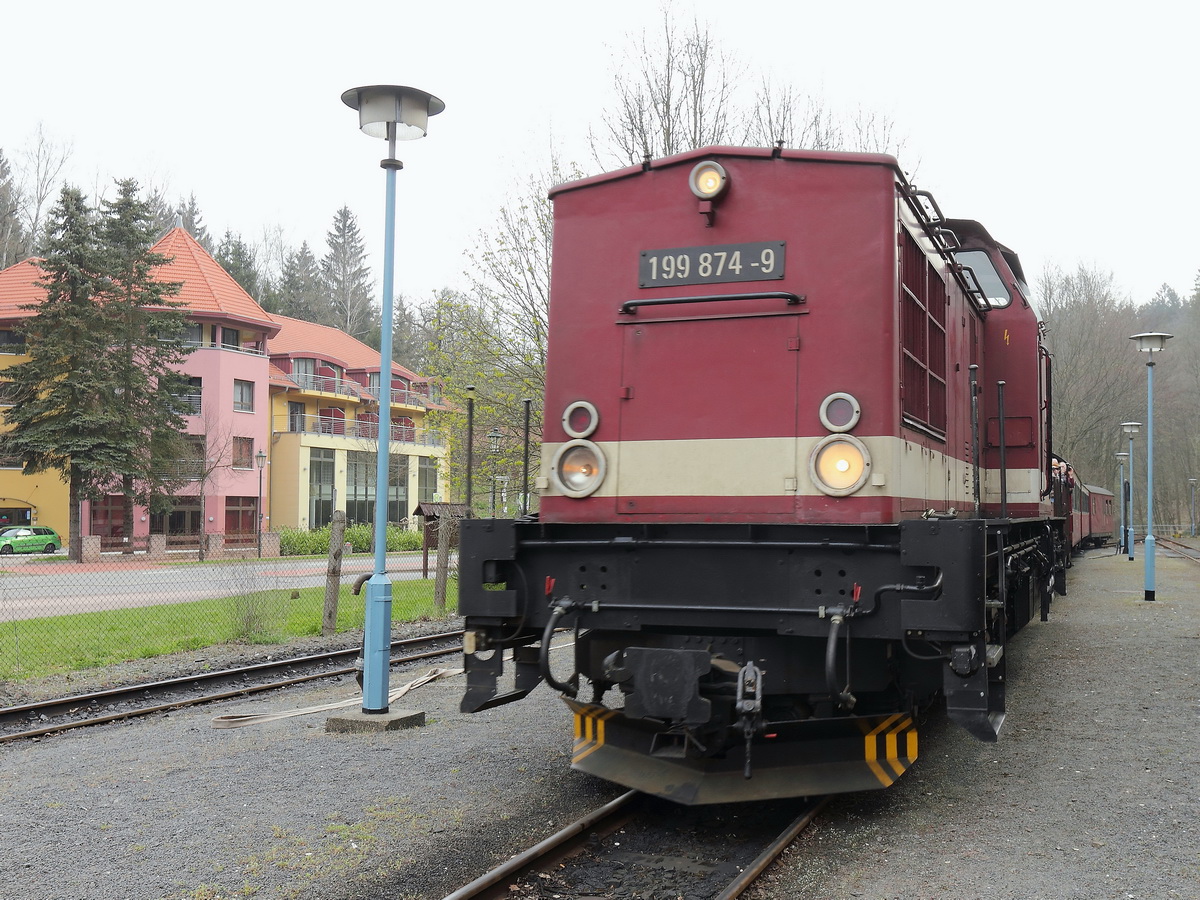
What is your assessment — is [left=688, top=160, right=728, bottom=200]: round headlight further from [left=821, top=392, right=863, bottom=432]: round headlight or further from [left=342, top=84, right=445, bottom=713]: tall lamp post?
[left=342, top=84, right=445, bottom=713]: tall lamp post

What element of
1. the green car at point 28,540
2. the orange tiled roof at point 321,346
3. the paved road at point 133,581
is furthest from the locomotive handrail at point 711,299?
the orange tiled roof at point 321,346

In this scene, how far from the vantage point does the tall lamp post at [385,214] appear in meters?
7.49

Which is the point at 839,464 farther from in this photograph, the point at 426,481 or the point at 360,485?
the point at 426,481

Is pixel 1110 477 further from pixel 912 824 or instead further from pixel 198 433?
pixel 912 824

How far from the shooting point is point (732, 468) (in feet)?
17.3

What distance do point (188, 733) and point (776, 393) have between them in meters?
5.22

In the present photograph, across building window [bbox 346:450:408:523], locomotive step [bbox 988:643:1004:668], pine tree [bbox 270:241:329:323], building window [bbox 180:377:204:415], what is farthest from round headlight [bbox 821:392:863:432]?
pine tree [bbox 270:241:329:323]

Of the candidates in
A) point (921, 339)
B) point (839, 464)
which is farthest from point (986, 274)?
point (839, 464)

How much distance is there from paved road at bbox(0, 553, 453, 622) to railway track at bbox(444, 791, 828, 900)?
9603 millimetres

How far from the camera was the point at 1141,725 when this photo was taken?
743 centimetres

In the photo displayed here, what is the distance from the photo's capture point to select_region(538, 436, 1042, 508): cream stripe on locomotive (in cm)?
504

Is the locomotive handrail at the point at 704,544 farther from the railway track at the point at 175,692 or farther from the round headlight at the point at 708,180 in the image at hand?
the railway track at the point at 175,692

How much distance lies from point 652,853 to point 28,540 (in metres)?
35.7

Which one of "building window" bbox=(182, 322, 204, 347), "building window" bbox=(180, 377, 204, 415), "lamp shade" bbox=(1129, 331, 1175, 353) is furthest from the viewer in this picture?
"building window" bbox=(182, 322, 204, 347)
